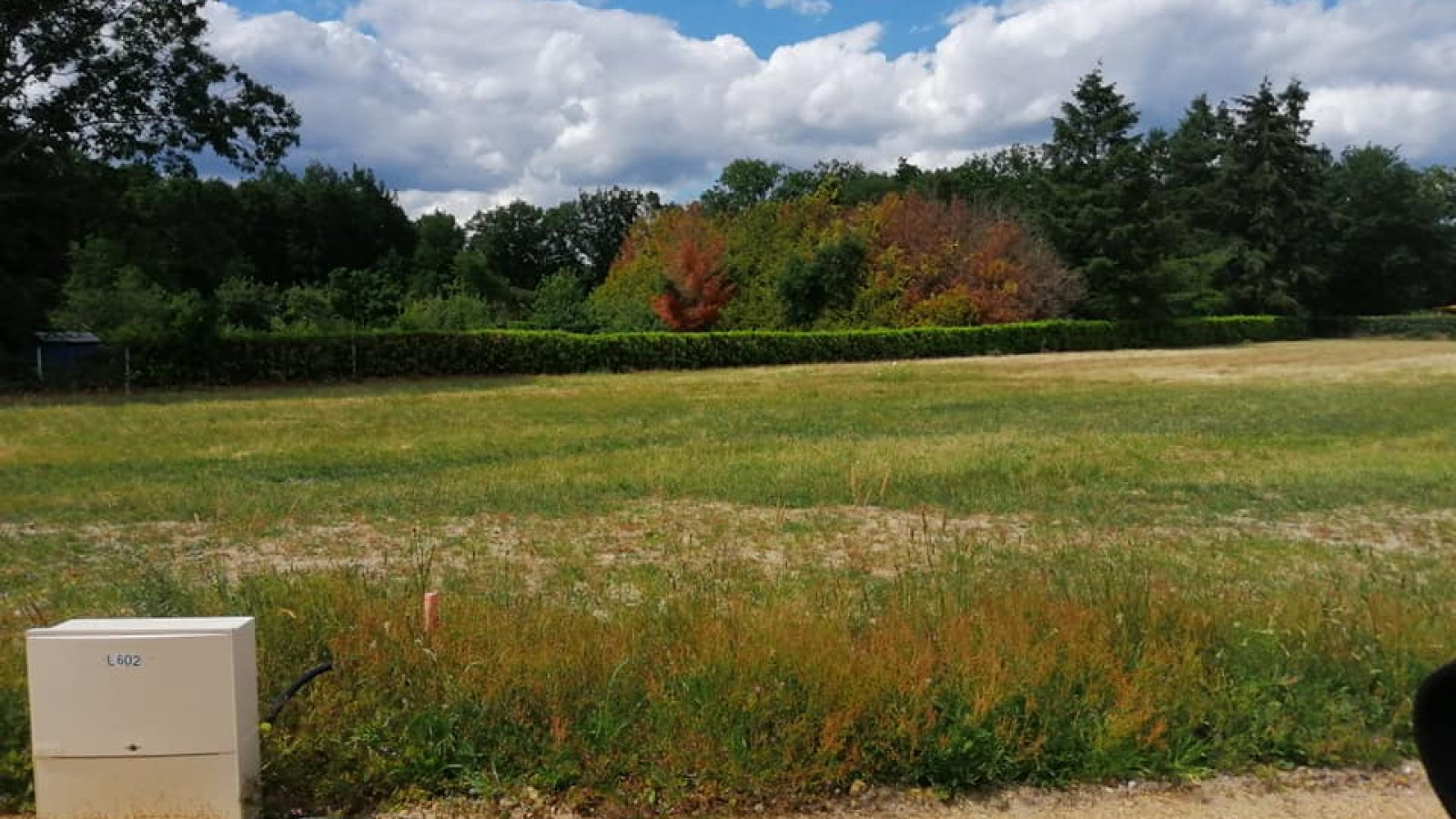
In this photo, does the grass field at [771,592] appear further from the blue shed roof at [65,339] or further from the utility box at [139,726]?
the blue shed roof at [65,339]

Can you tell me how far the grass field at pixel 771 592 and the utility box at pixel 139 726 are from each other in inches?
13.5

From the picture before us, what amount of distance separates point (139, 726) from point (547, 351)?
1343 inches

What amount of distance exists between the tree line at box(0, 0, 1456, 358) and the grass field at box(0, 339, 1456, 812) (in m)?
18.6

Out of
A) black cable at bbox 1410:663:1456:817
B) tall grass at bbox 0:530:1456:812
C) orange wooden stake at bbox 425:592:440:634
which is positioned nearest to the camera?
black cable at bbox 1410:663:1456:817

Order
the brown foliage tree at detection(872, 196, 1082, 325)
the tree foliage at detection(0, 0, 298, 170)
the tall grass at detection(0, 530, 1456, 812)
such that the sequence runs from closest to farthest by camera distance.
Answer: the tall grass at detection(0, 530, 1456, 812) < the tree foliage at detection(0, 0, 298, 170) < the brown foliage tree at detection(872, 196, 1082, 325)

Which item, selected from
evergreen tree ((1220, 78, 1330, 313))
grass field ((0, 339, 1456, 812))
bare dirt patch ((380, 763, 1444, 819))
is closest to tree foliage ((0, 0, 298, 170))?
grass field ((0, 339, 1456, 812))

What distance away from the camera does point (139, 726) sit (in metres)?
3.66

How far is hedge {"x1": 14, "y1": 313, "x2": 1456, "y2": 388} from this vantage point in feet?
103

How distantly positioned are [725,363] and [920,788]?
3810 cm

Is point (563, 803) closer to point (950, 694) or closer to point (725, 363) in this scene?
point (950, 694)

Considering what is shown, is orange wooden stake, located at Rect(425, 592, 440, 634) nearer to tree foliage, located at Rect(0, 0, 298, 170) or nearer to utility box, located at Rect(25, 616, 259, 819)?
utility box, located at Rect(25, 616, 259, 819)

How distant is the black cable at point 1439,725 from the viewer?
8.37 ft

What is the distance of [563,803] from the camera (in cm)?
386

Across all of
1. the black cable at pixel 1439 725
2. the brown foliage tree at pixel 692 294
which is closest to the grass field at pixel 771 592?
the black cable at pixel 1439 725
